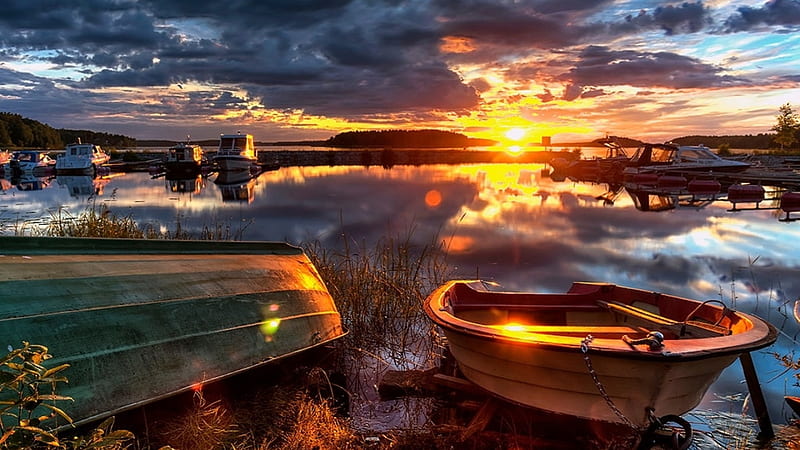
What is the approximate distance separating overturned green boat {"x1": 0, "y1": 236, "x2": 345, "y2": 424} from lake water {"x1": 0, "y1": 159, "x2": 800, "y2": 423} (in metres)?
4.81

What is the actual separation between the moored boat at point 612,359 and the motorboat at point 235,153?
137 ft

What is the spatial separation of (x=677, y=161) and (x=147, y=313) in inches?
1549

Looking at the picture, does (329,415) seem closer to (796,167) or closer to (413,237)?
(413,237)

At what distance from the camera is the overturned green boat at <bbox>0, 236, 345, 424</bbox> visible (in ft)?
12.5

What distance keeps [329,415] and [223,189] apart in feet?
103

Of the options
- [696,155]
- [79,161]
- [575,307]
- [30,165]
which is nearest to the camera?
[575,307]

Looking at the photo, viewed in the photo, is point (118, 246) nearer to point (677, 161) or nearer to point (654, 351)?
point (654, 351)

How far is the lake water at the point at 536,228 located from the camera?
1109 centimetres

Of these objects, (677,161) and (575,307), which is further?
(677,161)

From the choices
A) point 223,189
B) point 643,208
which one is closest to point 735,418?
point 643,208

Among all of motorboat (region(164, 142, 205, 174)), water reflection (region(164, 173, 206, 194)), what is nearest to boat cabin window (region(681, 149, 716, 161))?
water reflection (region(164, 173, 206, 194))

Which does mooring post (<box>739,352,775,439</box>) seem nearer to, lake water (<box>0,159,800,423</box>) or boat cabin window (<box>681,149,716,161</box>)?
lake water (<box>0,159,800,423</box>)

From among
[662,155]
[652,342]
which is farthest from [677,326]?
[662,155]

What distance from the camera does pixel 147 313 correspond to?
447 centimetres
